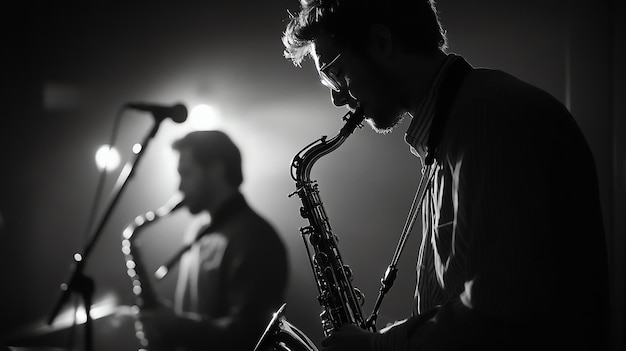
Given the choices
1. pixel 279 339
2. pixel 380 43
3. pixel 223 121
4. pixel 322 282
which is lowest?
pixel 279 339

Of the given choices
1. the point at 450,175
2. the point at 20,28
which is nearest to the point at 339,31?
the point at 450,175

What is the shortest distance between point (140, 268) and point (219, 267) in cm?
47

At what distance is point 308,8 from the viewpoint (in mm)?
1579

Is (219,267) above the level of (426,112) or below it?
below

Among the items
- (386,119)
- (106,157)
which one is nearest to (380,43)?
(386,119)

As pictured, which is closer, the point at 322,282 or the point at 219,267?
the point at 322,282

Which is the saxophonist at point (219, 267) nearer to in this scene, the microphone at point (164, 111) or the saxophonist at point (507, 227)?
the microphone at point (164, 111)

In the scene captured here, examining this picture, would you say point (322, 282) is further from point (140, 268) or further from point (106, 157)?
point (106, 157)

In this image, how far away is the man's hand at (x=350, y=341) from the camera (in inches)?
50.1

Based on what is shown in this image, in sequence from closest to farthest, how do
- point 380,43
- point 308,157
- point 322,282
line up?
point 380,43, point 322,282, point 308,157

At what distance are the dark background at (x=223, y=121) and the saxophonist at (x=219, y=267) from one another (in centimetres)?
9

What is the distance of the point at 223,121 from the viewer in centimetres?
305

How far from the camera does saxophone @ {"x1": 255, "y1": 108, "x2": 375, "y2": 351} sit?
1.85 meters

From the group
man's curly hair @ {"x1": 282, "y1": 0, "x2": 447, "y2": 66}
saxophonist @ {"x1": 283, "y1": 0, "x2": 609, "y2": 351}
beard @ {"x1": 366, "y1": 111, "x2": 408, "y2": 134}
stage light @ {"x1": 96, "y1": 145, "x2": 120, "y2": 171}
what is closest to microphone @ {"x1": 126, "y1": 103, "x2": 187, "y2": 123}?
man's curly hair @ {"x1": 282, "y1": 0, "x2": 447, "y2": 66}
